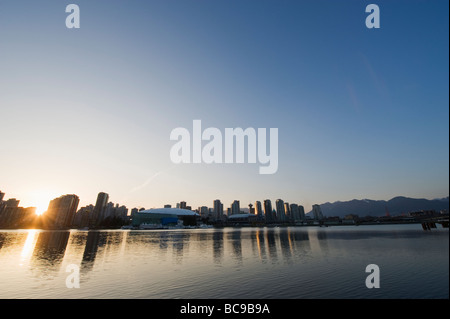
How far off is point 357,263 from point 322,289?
17813 mm

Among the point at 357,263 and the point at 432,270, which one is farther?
the point at 357,263
